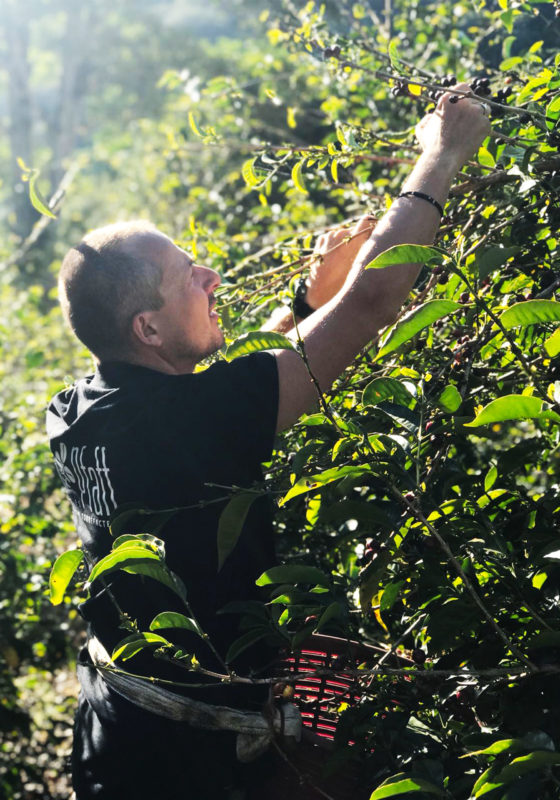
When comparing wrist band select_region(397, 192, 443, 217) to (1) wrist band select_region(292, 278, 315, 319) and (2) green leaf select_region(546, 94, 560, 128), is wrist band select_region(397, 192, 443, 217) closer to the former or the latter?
(2) green leaf select_region(546, 94, 560, 128)

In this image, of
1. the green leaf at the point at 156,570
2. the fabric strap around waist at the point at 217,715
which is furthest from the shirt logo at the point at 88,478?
the green leaf at the point at 156,570

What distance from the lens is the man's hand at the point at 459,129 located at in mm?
Result: 2029

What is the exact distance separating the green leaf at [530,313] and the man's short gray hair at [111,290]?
3.54ft

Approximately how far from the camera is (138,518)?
6.54ft

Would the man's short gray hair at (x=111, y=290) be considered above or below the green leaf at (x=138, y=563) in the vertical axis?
above

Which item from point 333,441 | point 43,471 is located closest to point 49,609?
point 43,471

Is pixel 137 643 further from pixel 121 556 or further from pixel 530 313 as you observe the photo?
pixel 530 313

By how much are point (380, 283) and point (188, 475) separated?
60 cm

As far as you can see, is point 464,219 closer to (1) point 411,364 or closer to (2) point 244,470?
(1) point 411,364

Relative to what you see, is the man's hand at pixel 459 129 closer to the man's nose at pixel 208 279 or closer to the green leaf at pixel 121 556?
the man's nose at pixel 208 279

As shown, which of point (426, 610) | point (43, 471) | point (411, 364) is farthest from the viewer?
point (43, 471)

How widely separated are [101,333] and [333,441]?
2.91 ft

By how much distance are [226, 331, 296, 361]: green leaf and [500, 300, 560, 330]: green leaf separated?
39 centimetres

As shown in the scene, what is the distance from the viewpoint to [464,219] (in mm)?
2393
